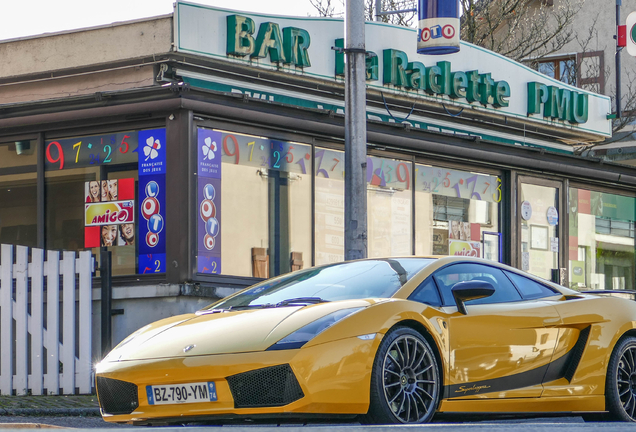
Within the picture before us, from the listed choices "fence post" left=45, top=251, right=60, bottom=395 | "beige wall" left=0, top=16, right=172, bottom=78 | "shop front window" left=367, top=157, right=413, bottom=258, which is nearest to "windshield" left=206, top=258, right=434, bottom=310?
"fence post" left=45, top=251, right=60, bottom=395

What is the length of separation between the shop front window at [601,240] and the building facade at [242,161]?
86 mm

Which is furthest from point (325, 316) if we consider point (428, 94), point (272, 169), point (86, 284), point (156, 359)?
point (428, 94)

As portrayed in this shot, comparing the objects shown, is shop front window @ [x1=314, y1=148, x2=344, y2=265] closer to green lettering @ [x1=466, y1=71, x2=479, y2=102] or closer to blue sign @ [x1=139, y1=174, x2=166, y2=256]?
blue sign @ [x1=139, y1=174, x2=166, y2=256]

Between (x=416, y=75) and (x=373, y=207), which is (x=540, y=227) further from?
(x=373, y=207)

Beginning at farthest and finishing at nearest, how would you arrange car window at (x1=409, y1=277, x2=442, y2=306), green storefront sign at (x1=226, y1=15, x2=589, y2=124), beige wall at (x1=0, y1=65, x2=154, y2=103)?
green storefront sign at (x1=226, y1=15, x2=589, y2=124), beige wall at (x1=0, y1=65, x2=154, y2=103), car window at (x1=409, y1=277, x2=442, y2=306)

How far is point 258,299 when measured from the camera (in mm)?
7043

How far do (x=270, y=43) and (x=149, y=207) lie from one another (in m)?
3.30

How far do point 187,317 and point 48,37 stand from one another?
8.14 metres

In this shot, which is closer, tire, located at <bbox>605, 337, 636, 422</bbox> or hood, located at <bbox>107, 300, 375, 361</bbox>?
hood, located at <bbox>107, 300, 375, 361</bbox>

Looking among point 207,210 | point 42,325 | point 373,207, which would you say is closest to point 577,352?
point 42,325

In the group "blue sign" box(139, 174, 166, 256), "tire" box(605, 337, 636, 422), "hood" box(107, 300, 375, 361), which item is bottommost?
"tire" box(605, 337, 636, 422)

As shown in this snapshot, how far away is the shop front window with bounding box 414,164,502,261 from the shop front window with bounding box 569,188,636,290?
1.89m

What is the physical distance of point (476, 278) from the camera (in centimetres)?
725

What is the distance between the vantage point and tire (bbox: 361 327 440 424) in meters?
5.90
